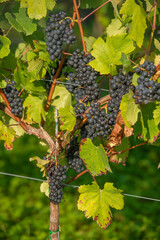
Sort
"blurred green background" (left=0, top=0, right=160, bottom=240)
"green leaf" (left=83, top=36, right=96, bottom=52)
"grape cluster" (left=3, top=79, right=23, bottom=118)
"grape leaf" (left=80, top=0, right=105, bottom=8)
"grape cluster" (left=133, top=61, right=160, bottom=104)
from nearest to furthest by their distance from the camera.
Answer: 1. "grape cluster" (left=133, top=61, right=160, bottom=104)
2. "green leaf" (left=83, top=36, right=96, bottom=52)
3. "grape cluster" (left=3, top=79, right=23, bottom=118)
4. "grape leaf" (left=80, top=0, right=105, bottom=8)
5. "blurred green background" (left=0, top=0, right=160, bottom=240)

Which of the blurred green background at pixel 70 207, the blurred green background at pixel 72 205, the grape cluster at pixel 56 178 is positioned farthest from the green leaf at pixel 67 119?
the blurred green background at pixel 70 207

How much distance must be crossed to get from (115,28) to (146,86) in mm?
442

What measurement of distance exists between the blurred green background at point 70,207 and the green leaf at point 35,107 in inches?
74.6

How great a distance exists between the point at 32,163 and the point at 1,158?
0.42 metres

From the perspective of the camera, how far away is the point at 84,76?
165 cm

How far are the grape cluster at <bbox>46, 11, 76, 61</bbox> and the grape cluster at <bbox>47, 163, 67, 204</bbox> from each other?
22.3 inches

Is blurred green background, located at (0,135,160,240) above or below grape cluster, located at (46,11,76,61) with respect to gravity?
below

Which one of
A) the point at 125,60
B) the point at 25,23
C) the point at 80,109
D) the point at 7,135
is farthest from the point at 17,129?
the point at 125,60

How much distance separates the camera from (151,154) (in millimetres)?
4859

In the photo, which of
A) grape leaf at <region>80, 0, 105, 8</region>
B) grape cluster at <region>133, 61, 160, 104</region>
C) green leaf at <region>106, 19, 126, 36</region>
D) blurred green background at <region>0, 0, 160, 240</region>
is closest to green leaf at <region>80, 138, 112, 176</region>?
grape cluster at <region>133, 61, 160, 104</region>

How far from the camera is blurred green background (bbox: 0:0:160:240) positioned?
3.33 m

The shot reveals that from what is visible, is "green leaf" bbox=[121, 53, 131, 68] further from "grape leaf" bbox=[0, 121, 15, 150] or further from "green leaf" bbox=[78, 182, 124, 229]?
"grape leaf" bbox=[0, 121, 15, 150]

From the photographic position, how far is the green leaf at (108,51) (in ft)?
5.02

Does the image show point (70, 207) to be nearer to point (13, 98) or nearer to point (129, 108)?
point (13, 98)
